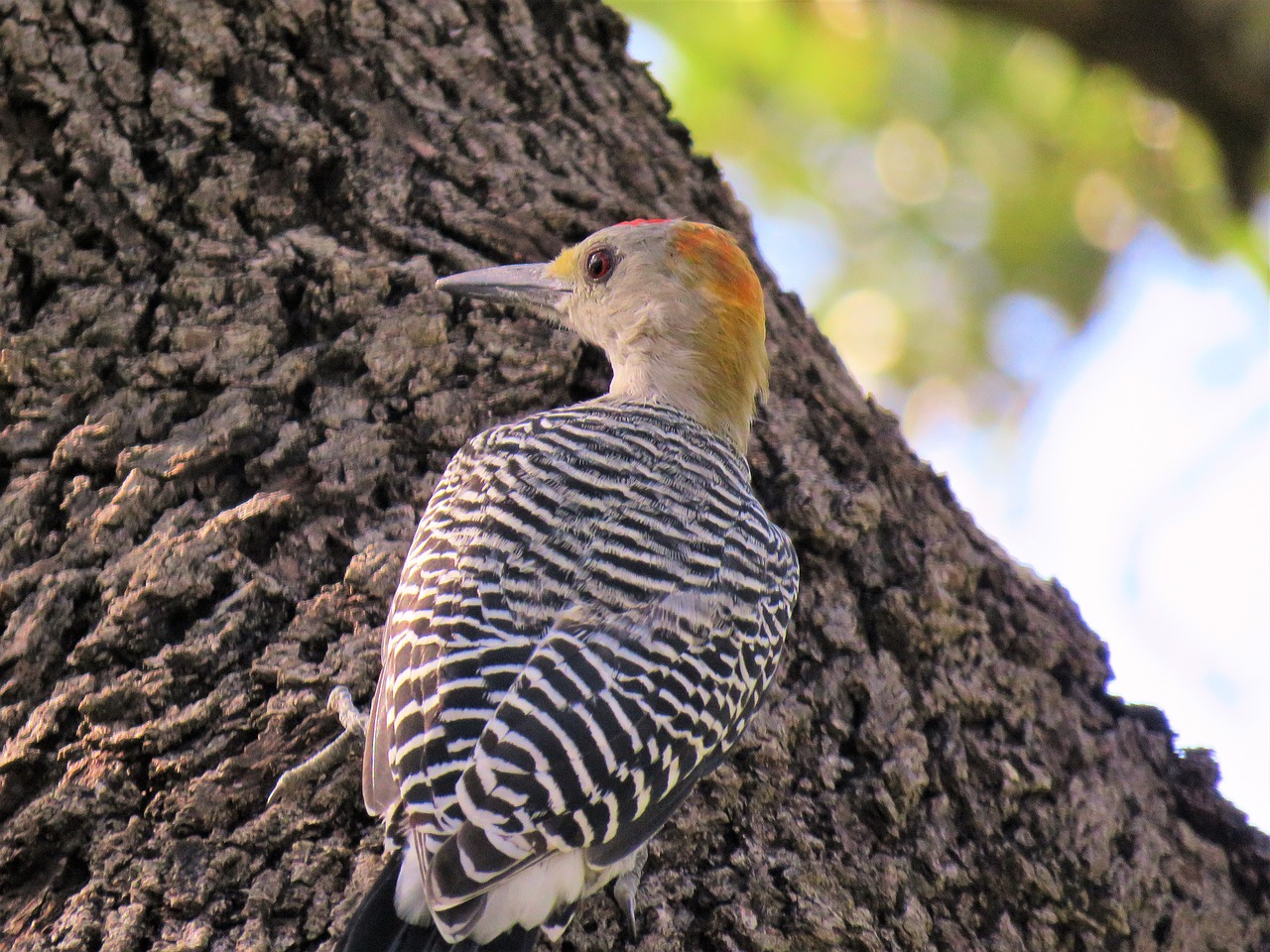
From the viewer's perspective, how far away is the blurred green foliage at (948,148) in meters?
6.45

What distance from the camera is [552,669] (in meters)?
2.77

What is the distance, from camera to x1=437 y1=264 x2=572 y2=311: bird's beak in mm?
3545

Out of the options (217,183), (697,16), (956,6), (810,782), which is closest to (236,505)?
(217,183)

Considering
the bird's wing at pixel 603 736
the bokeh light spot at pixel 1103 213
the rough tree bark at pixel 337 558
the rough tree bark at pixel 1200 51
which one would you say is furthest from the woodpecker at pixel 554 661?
the bokeh light spot at pixel 1103 213

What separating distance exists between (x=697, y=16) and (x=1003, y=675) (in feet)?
14.9

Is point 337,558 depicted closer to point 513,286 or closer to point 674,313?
point 513,286

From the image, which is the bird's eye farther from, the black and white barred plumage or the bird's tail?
the bird's tail

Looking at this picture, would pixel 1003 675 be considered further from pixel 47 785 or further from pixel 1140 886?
pixel 47 785

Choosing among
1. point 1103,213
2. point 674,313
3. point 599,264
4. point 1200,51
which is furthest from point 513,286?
point 1103,213

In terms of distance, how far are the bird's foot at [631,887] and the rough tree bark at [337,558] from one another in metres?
0.03

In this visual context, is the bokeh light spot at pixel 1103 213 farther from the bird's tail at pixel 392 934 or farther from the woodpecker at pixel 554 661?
the bird's tail at pixel 392 934

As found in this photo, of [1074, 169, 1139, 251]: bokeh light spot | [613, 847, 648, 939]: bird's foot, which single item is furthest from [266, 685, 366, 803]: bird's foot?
[1074, 169, 1139, 251]: bokeh light spot

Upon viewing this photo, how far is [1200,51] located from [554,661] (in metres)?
4.06

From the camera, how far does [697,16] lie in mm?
6723
